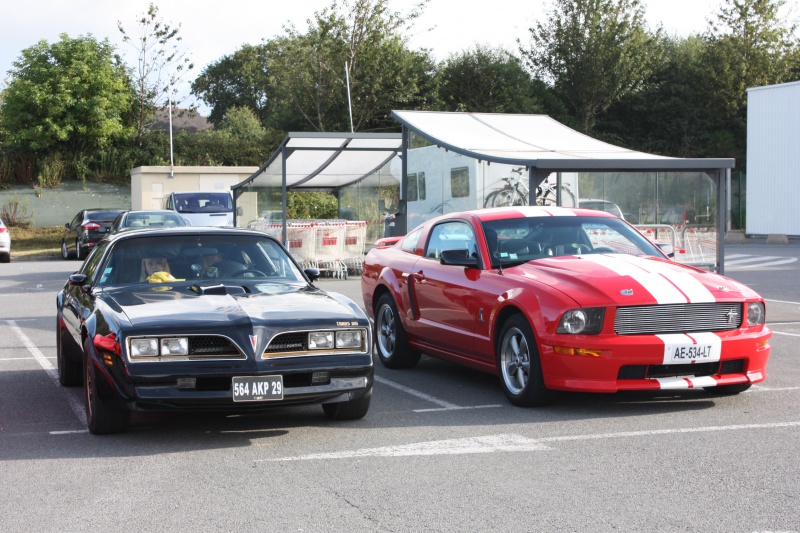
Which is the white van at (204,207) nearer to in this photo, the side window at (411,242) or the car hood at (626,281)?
the side window at (411,242)

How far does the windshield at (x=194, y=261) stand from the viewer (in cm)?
784

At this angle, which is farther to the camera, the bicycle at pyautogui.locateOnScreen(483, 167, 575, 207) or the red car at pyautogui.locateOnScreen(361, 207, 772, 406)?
the bicycle at pyautogui.locateOnScreen(483, 167, 575, 207)

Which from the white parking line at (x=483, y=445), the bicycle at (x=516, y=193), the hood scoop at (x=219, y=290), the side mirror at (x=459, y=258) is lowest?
the white parking line at (x=483, y=445)

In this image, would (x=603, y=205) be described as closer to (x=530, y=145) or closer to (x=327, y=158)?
(x=530, y=145)

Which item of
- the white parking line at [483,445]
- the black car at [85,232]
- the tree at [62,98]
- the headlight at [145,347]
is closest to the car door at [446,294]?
the white parking line at [483,445]

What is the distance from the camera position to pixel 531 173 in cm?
1411

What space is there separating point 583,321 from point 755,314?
1.45 metres

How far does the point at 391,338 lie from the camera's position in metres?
10.1

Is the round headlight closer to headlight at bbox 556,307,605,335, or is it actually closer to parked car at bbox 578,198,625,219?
headlight at bbox 556,307,605,335

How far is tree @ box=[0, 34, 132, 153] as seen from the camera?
44.1 metres

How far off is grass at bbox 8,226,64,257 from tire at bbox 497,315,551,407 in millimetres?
27198

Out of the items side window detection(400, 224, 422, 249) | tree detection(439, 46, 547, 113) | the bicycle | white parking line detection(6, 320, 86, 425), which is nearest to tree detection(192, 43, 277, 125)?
tree detection(439, 46, 547, 113)

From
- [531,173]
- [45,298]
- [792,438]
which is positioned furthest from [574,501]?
[45,298]

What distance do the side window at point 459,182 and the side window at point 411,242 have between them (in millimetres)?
6058
